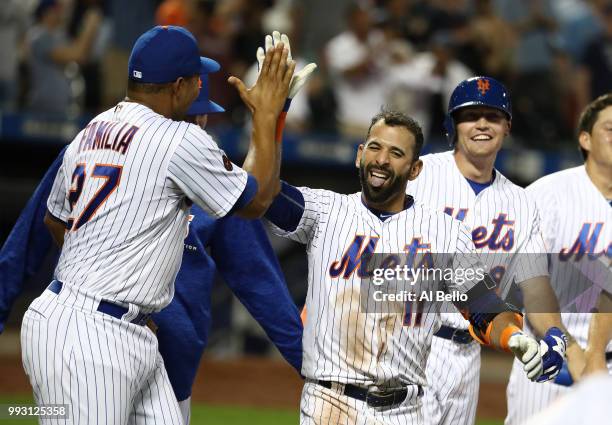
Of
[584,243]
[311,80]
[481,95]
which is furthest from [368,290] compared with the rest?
[311,80]

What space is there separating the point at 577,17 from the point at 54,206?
9183 mm

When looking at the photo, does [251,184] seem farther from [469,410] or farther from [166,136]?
[469,410]

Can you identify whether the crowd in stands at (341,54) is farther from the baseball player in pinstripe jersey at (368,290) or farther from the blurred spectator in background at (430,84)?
the baseball player in pinstripe jersey at (368,290)

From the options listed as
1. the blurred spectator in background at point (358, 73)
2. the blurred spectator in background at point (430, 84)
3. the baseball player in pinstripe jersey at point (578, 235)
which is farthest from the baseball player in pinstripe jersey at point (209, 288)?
the blurred spectator in background at point (430, 84)

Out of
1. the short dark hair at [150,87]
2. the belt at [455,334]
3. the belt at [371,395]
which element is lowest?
the belt at [371,395]

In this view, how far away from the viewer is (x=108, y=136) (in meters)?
4.05

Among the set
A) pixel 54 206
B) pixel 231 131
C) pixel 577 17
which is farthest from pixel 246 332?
pixel 54 206

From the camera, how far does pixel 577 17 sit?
12344mm

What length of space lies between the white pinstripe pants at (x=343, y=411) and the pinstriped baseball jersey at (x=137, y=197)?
73 centimetres

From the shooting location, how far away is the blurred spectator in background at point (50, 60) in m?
9.95

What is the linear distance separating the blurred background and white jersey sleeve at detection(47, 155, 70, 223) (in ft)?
18.2

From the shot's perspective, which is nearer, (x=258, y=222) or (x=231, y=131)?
(x=258, y=222)

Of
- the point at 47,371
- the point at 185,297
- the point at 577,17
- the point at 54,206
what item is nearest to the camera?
the point at 47,371

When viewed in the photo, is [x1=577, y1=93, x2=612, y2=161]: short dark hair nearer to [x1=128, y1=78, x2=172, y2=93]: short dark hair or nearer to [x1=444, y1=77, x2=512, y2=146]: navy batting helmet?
[x1=444, y1=77, x2=512, y2=146]: navy batting helmet
